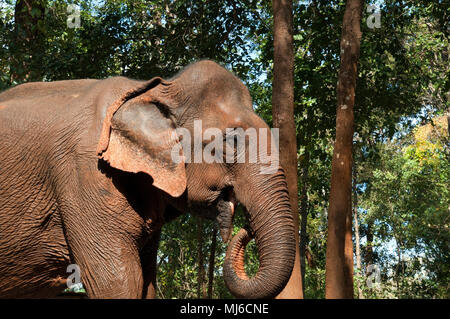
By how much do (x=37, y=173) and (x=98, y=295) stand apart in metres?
0.90

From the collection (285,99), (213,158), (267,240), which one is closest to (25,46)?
(285,99)

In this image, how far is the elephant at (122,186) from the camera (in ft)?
10.3

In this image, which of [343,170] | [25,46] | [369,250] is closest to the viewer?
[343,170]

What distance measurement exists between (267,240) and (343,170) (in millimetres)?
3800

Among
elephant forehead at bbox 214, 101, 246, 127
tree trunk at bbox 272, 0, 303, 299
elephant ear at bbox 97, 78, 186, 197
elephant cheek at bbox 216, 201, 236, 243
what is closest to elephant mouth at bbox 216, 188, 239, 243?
elephant cheek at bbox 216, 201, 236, 243

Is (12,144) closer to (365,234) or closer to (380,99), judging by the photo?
(380,99)

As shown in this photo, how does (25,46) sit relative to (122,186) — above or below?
above

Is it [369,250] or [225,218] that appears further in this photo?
[369,250]

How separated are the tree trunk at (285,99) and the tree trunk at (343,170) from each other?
542 mm

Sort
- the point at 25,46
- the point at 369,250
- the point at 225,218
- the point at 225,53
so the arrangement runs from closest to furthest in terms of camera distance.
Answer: the point at 225,218, the point at 25,46, the point at 225,53, the point at 369,250

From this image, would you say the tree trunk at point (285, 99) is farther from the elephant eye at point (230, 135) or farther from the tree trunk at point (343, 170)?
the elephant eye at point (230, 135)

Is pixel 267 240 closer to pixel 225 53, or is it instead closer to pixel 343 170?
pixel 343 170

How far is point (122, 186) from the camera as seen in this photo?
3.21 meters

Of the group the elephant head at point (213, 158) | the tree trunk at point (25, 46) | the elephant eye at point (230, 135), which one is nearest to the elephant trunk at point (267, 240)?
the elephant head at point (213, 158)
